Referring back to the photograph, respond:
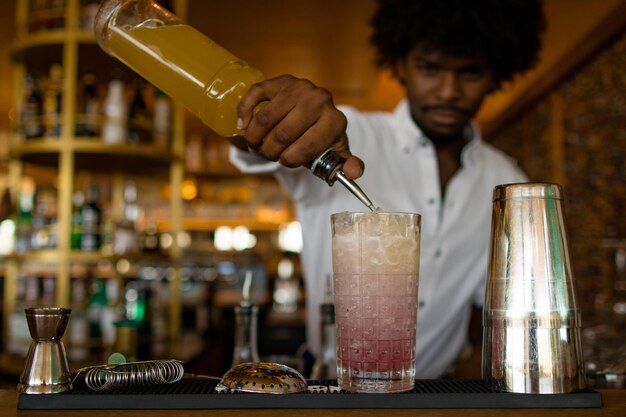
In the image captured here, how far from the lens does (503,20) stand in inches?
68.7

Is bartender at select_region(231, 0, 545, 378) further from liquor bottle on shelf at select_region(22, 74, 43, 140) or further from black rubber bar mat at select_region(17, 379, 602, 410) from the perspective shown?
liquor bottle on shelf at select_region(22, 74, 43, 140)

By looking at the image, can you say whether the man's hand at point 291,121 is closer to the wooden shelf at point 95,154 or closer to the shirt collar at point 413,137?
the shirt collar at point 413,137

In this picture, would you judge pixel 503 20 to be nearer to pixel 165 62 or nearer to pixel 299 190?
pixel 299 190

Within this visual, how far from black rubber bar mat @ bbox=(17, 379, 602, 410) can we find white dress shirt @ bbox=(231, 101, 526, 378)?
937 millimetres

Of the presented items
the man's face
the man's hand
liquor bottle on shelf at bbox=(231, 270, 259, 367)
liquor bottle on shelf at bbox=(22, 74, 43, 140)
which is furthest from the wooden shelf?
the man's hand

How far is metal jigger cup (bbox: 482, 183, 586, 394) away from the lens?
2.52 feet

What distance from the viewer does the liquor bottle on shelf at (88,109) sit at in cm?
243

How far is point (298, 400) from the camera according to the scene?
0.73m

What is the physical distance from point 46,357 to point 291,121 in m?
0.41

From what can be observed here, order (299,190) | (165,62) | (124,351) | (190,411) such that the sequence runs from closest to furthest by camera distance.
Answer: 1. (190,411)
2. (165,62)
3. (124,351)
4. (299,190)

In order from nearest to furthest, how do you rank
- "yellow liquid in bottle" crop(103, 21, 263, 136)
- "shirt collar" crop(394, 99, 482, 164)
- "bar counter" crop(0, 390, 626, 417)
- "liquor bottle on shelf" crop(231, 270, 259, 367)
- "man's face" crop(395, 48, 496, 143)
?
"bar counter" crop(0, 390, 626, 417) < "yellow liquid in bottle" crop(103, 21, 263, 136) < "liquor bottle on shelf" crop(231, 270, 259, 367) < "man's face" crop(395, 48, 496, 143) < "shirt collar" crop(394, 99, 482, 164)

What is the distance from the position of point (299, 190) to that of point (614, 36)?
7.26ft

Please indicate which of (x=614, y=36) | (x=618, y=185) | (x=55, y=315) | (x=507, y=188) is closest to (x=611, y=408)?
(x=507, y=188)

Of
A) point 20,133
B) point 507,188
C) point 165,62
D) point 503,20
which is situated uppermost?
point 503,20
